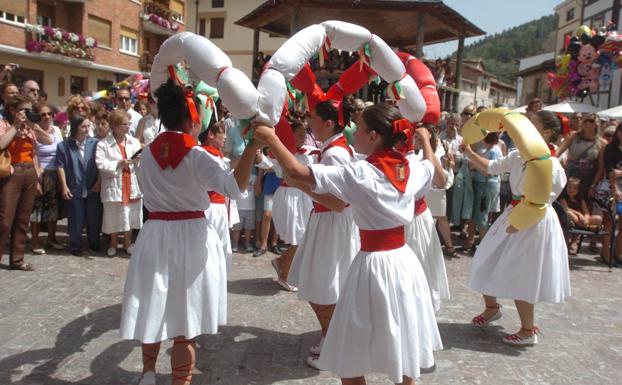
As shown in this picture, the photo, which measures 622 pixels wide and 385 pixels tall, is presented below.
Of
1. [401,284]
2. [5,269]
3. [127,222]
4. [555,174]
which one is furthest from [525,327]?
[5,269]

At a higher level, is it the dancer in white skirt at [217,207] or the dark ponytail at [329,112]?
the dark ponytail at [329,112]

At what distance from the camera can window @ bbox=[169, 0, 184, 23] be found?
34.0 metres

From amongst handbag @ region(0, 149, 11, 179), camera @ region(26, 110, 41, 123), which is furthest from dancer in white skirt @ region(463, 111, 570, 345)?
handbag @ region(0, 149, 11, 179)

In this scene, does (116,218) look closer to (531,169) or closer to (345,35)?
(345,35)

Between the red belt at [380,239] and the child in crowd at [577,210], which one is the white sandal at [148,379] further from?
the child in crowd at [577,210]

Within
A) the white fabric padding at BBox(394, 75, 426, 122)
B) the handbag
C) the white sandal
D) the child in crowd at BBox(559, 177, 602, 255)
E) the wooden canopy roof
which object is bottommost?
the white sandal

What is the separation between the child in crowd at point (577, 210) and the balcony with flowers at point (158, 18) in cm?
2864

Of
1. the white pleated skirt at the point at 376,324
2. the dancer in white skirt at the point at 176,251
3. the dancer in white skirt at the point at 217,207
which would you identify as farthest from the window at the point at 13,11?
the white pleated skirt at the point at 376,324

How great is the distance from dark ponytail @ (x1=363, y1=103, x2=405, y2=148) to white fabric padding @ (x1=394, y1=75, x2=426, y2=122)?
102 cm

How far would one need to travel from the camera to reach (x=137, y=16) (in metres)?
30.5

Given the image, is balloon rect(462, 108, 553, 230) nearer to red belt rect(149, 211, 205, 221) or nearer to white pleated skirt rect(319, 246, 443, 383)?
white pleated skirt rect(319, 246, 443, 383)

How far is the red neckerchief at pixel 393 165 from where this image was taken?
2.73 meters

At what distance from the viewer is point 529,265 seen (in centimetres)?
425

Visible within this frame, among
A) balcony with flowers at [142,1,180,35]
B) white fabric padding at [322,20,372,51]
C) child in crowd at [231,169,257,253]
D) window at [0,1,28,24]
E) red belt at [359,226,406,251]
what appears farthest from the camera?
balcony with flowers at [142,1,180,35]
